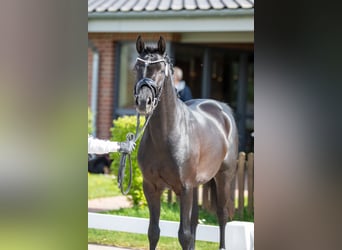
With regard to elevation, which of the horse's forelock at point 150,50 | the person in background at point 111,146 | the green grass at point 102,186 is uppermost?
the horse's forelock at point 150,50

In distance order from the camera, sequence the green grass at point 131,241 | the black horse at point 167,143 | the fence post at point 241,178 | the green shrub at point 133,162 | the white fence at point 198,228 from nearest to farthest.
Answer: the black horse at point 167,143, the white fence at point 198,228, the green grass at point 131,241, the green shrub at point 133,162, the fence post at point 241,178

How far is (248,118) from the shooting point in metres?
14.3

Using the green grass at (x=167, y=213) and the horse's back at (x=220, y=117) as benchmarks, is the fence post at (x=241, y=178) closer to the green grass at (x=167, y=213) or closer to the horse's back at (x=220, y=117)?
the green grass at (x=167, y=213)

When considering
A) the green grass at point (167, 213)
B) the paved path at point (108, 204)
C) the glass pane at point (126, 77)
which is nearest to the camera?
the green grass at point (167, 213)

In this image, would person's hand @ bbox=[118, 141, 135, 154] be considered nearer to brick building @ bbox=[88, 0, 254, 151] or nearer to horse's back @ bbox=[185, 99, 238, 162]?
horse's back @ bbox=[185, 99, 238, 162]

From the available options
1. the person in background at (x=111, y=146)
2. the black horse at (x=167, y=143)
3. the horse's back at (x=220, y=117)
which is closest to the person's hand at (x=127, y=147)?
the person in background at (x=111, y=146)

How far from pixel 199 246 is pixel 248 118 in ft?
26.8

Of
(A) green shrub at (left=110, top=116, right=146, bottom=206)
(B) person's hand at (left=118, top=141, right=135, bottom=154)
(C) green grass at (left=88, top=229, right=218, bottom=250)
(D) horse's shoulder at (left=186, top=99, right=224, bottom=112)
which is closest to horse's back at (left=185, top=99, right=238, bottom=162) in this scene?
(D) horse's shoulder at (left=186, top=99, right=224, bottom=112)

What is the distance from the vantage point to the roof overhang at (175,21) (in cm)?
1086

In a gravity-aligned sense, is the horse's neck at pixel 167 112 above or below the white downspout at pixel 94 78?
below
